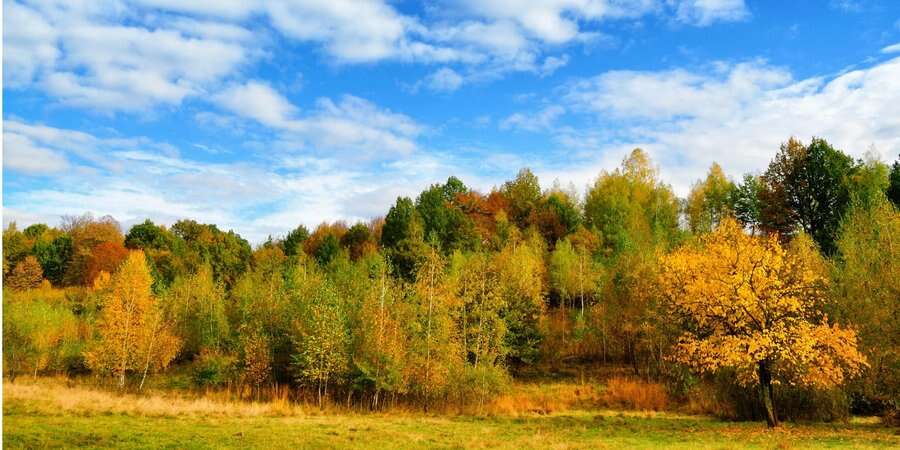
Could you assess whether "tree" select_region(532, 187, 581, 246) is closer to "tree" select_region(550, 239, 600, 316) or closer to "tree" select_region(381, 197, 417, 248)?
"tree" select_region(550, 239, 600, 316)

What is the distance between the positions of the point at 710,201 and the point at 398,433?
82.2m

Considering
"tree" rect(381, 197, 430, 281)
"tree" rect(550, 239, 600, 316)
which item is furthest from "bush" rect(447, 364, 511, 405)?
"tree" rect(550, 239, 600, 316)

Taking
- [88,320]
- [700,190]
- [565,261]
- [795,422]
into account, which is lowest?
[795,422]

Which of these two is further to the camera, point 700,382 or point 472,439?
point 700,382

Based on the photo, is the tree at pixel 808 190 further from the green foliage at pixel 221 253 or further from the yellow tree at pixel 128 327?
A: the green foliage at pixel 221 253

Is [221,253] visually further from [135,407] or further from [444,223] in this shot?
[135,407]

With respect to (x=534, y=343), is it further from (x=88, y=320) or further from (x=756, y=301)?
(x=88, y=320)

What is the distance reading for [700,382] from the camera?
4778cm

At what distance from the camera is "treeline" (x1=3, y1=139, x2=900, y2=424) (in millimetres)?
34844

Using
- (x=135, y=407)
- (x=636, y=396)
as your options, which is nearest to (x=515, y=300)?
(x=636, y=396)

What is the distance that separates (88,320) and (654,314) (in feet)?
226

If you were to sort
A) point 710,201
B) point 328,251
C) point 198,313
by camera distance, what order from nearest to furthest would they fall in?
point 198,313 < point 328,251 < point 710,201

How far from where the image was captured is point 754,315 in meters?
32.7

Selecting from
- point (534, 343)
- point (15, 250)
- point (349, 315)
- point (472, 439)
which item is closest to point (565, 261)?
point (534, 343)
